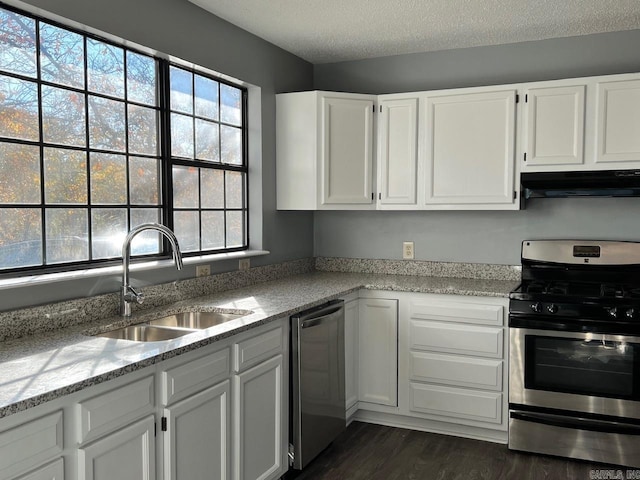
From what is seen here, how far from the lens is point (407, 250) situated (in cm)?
419

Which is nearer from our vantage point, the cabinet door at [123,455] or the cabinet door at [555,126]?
the cabinet door at [123,455]

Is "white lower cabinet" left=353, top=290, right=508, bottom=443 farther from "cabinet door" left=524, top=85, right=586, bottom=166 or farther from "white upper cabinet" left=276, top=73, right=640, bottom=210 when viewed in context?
"cabinet door" left=524, top=85, right=586, bottom=166

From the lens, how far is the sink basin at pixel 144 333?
2.47 metres

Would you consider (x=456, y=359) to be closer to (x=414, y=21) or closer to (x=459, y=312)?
(x=459, y=312)

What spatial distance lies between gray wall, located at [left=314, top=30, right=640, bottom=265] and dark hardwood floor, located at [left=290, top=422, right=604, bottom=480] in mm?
1245

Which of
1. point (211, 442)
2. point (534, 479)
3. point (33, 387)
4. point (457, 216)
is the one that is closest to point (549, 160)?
point (457, 216)

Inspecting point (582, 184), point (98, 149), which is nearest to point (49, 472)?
point (98, 149)

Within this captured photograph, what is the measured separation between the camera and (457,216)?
13.3ft

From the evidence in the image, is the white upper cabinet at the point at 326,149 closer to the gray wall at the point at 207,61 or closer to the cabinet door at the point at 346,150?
the cabinet door at the point at 346,150

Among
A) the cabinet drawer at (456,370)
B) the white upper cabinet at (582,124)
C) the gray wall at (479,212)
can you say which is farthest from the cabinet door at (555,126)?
the cabinet drawer at (456,370)

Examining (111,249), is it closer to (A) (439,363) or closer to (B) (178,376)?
(B) (178,376)

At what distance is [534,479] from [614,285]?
1285 millimetres

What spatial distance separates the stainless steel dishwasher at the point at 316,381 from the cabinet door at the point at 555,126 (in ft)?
4.87

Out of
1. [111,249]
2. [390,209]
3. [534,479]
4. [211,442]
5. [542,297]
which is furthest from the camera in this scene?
[390,209]
